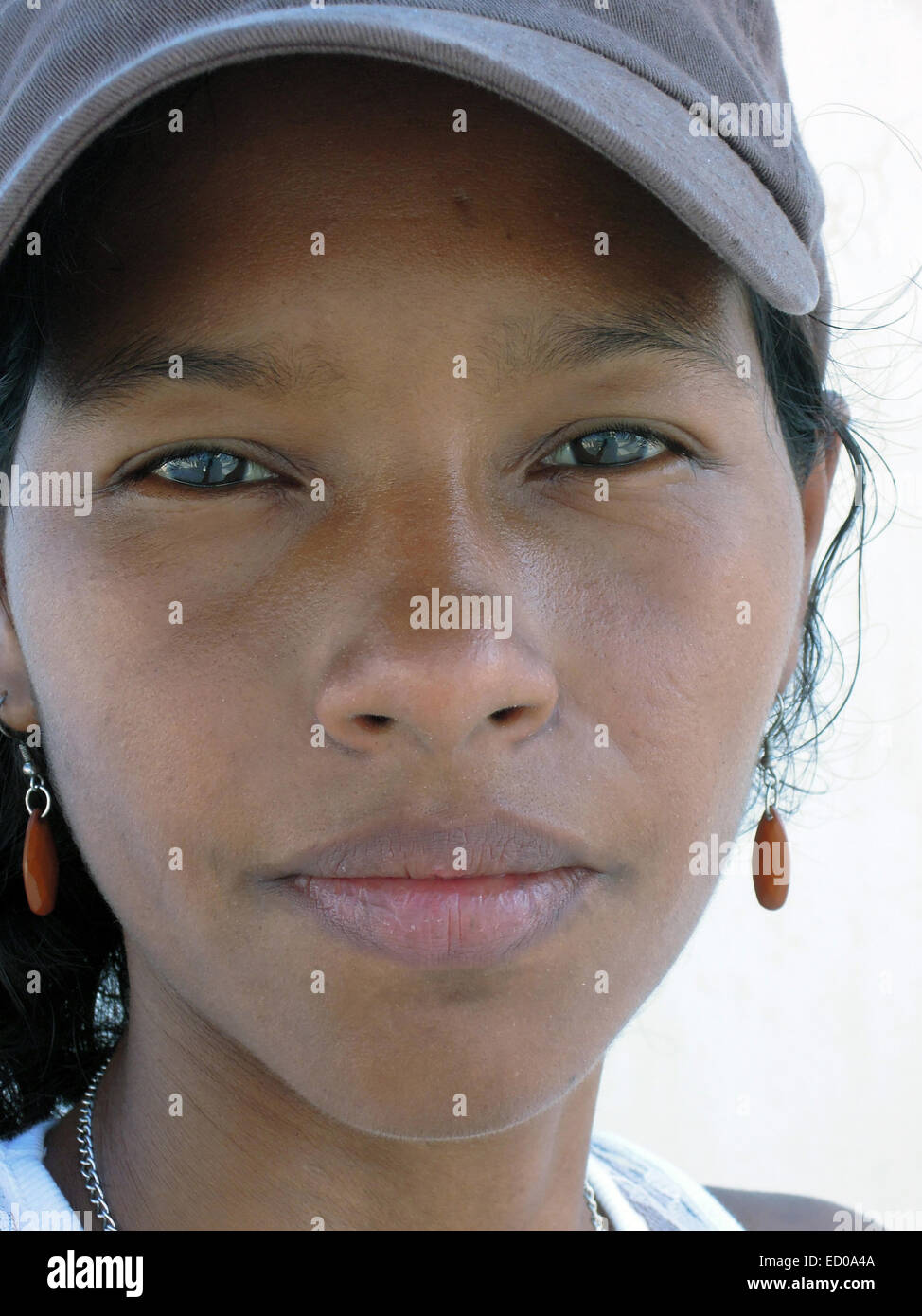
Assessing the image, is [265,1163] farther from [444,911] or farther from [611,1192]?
[611,1192]

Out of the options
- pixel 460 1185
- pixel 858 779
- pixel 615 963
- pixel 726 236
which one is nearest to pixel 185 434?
pixel 726 236

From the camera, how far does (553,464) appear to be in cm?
110

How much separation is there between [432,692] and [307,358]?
0.85ft

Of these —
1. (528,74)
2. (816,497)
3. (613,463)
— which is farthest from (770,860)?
(528,74)

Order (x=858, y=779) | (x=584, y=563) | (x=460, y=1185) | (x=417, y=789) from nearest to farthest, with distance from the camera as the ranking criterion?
(x=417, y=789) → (x=584, y=563) → (x=460, y=1185) → (x=858, y=779)

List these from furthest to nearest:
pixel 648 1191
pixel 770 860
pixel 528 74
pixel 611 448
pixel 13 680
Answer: pixel 648 1191 → pixel 770 860 → pixel 13 680 → pixel 611 448 → pixel 528 74

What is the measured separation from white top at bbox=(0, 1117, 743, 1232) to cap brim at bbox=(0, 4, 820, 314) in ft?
2.85

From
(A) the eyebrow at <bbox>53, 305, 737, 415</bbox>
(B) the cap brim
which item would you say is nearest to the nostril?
(A) the eyebrow at <bbox>53, 305, 737, 415</bbox>

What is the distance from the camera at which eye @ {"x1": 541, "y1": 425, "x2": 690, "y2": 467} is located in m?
1.10

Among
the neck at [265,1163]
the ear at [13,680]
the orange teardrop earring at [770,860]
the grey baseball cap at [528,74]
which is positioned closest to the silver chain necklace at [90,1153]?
the neck at [265,1163]

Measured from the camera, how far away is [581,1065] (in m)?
1.09

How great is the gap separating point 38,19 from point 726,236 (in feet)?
1.75

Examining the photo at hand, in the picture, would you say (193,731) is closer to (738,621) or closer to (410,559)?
(410,559)

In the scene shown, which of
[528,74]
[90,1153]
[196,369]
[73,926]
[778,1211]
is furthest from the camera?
[778,1211]
